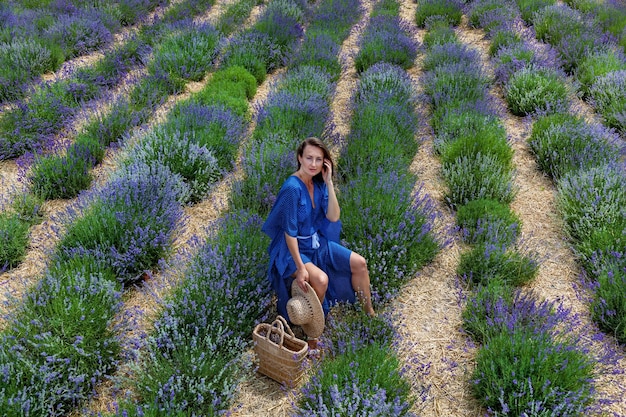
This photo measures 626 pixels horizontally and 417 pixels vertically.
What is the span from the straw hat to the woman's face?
2.18ft

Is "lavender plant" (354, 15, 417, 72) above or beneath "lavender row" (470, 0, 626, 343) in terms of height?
beneath

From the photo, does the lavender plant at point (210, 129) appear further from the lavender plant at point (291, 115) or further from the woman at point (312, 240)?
the woman at point (312, 240)

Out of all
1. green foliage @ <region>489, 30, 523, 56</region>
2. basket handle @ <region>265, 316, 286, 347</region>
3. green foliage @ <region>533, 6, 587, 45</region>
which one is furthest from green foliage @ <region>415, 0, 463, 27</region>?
basket handle @ <region>265, 316, 286, 347</region>

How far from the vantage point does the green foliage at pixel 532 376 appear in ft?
8.63

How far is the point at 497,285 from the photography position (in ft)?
11.4

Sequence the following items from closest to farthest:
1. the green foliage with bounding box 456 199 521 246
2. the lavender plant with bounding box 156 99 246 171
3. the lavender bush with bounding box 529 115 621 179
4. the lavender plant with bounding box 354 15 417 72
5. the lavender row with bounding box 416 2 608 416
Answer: the lavender row with bounding box 416 2 608 416
the green foliage with bounding box 456 199 521 246
the lavender bush with bounding box 529 115 621 179
the lavender plant with bounding box 156 99 246 171
the lavender plant with bounding box 354 15 417 72

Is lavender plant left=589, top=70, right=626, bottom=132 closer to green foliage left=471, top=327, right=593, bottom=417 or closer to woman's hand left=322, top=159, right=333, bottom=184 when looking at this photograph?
green foliage left=471, top=327, right=593, bottom=417

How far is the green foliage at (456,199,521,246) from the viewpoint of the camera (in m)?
3.94

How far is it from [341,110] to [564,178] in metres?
2.73

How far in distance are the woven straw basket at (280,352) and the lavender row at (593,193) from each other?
6.28 feet

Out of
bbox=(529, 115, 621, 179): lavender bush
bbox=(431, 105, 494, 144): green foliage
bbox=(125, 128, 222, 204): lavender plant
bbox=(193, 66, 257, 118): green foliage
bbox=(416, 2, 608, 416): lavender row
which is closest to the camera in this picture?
bbox=(416, 2, 608, 416): lavender row

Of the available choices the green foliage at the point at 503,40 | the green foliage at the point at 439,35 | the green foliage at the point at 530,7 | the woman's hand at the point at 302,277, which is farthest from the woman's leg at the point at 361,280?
the green foliage at the point at 530,7

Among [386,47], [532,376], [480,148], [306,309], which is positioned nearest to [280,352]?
[306,309]


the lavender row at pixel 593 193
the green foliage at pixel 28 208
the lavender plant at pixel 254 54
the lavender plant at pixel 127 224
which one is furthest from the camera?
the lavender plant at pixel 254 54
